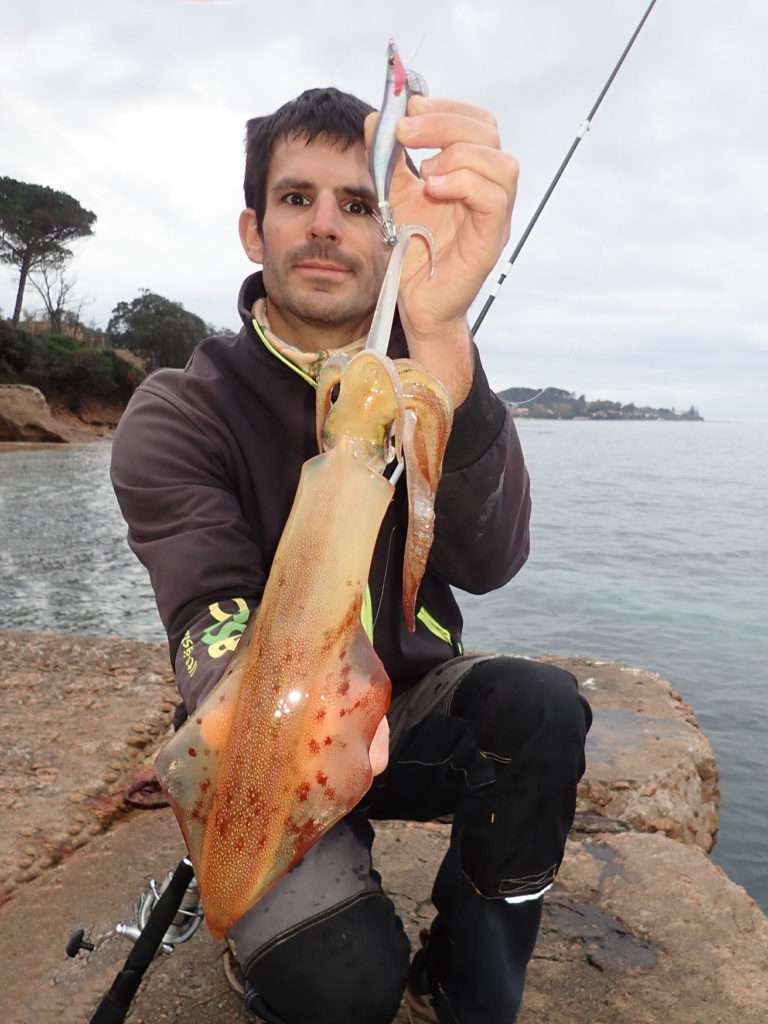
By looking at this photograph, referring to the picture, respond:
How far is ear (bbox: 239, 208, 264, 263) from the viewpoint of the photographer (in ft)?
11.4

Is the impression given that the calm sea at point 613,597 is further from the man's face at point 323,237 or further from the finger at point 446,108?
the finger at point 446,108

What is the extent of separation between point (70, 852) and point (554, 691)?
229 cm

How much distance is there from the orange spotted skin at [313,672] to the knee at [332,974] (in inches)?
34.3

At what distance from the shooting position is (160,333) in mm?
54969

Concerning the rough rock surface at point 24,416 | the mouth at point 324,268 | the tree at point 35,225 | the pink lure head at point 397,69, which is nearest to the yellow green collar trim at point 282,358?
the mouth at point 324,268

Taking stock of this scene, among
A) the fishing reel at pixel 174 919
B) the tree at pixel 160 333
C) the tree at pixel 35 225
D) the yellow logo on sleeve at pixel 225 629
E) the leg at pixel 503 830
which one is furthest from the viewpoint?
the tree at pixel 160 333

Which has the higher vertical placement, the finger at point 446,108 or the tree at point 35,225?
the tree at point 35,225

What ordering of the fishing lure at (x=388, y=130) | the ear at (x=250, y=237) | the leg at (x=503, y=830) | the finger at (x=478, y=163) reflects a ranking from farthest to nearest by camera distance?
the ear at (x=250, y=237) < the leg at (x=503, y=830) < the finger at (x=478, y=163) < the fishing lure at (x=388, y=130)

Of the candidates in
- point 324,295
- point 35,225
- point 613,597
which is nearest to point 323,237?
point 324,295

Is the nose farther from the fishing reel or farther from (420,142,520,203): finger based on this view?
the fishing reel

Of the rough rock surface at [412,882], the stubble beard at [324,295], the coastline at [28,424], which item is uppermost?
the stubble beard at [324,295]

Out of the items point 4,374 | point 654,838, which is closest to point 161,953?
point 654,838

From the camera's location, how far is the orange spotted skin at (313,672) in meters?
1.48

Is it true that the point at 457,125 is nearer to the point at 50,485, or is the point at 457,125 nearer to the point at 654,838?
the point at 654,838
